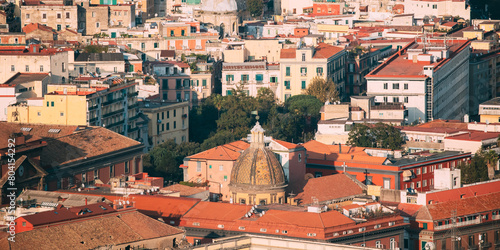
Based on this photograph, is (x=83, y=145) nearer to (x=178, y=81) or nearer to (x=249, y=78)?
(x=178, y=81)

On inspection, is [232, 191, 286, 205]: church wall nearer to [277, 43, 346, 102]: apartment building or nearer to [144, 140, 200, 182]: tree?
[144, 140, 200, 182]: tree

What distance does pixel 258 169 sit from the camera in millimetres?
117000

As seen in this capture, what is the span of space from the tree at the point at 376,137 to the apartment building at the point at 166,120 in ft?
60.5

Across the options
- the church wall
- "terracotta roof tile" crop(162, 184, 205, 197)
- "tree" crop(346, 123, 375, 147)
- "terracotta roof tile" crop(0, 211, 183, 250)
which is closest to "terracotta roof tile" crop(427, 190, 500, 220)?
the church wall

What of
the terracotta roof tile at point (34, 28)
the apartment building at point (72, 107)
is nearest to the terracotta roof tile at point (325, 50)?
the terracotta roof tile at point (34, 28)

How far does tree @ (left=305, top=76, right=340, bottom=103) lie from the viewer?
6673 inches

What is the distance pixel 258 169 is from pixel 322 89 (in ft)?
178

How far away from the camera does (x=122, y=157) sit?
430ft

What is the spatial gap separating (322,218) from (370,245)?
390cm

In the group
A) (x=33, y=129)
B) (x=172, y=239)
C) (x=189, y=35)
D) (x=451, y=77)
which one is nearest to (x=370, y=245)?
(x=172, y=239)

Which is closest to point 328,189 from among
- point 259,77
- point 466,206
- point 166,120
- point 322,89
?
point 466,206

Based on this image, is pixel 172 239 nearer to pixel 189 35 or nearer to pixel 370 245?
pixel 370 245

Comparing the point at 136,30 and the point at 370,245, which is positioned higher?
the point at 136,30

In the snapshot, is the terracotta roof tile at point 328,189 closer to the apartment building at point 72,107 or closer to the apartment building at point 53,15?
the apartment building at point 72,107
